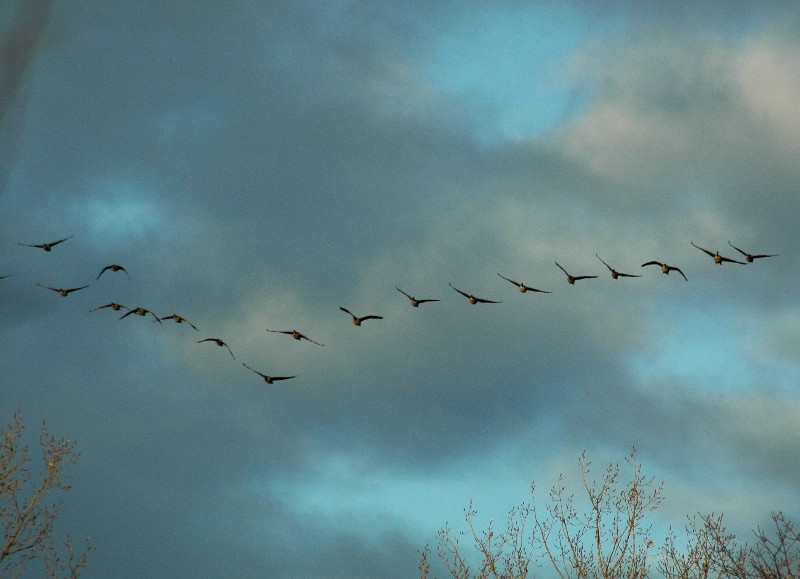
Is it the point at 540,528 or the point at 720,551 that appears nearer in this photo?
the point at 720,551

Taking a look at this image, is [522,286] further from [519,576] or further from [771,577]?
[771,577]

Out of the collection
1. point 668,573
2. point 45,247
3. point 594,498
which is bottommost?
point 668,573

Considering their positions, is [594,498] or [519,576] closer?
[519,576]

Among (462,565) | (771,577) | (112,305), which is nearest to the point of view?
(771,577)

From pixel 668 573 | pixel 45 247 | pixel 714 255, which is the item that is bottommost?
pixel 668 573

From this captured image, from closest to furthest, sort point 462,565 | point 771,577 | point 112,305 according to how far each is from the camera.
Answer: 1. point 771,577
2. point 112,305
3. point 462,565

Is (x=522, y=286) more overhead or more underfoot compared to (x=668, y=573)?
more overhead

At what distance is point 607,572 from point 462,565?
18.4 ft

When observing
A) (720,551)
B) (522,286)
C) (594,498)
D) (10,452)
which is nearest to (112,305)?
(10,452)

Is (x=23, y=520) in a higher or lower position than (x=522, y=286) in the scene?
lower

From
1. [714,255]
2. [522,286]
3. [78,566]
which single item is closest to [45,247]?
[78,566]

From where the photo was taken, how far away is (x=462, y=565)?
142 ft

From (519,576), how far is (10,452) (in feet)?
60.3

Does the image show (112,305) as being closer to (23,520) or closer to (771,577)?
(23,520)
